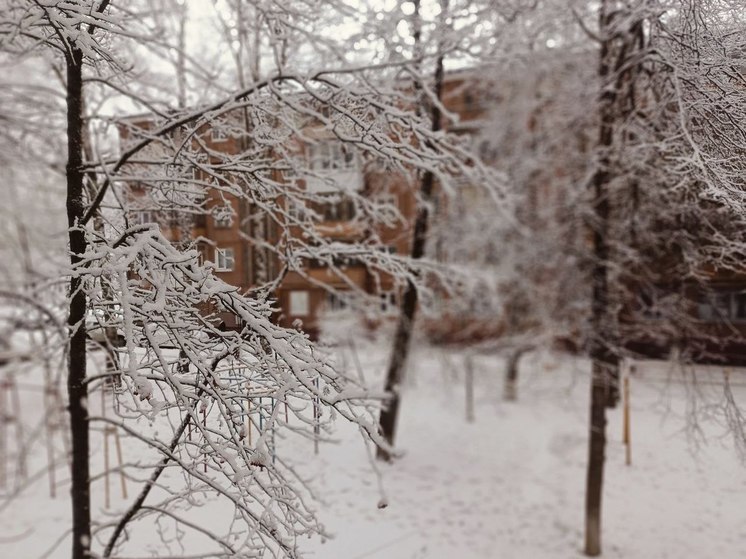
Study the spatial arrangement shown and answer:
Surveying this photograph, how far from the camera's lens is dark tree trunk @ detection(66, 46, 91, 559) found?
3.19 metres

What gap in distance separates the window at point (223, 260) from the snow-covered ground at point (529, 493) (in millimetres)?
1359

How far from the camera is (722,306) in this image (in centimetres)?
445

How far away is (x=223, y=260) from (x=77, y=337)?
95 cm

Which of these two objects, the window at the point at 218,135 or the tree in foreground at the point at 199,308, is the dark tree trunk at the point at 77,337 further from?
the window at the point at 218,135

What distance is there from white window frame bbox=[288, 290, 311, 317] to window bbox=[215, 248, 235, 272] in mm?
1159

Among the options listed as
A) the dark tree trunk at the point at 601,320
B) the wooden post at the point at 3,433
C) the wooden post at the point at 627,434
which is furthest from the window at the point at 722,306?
the wooden post at the point at 3,433

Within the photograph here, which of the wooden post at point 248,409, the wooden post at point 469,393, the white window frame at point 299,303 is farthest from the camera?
the wooden post at point 469,393

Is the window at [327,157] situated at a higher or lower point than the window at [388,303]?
higher

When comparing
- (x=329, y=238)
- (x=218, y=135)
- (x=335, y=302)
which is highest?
(x=218, y=135)

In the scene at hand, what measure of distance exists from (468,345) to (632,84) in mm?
7553

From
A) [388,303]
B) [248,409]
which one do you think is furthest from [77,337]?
[388,303]

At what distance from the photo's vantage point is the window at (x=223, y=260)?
317 centimetres

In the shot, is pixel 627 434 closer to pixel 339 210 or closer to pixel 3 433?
pixel 339 210

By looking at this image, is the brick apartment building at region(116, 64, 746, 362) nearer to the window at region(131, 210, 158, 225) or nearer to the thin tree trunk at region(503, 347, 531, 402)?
the window at region(131, 210, 158, 225)
